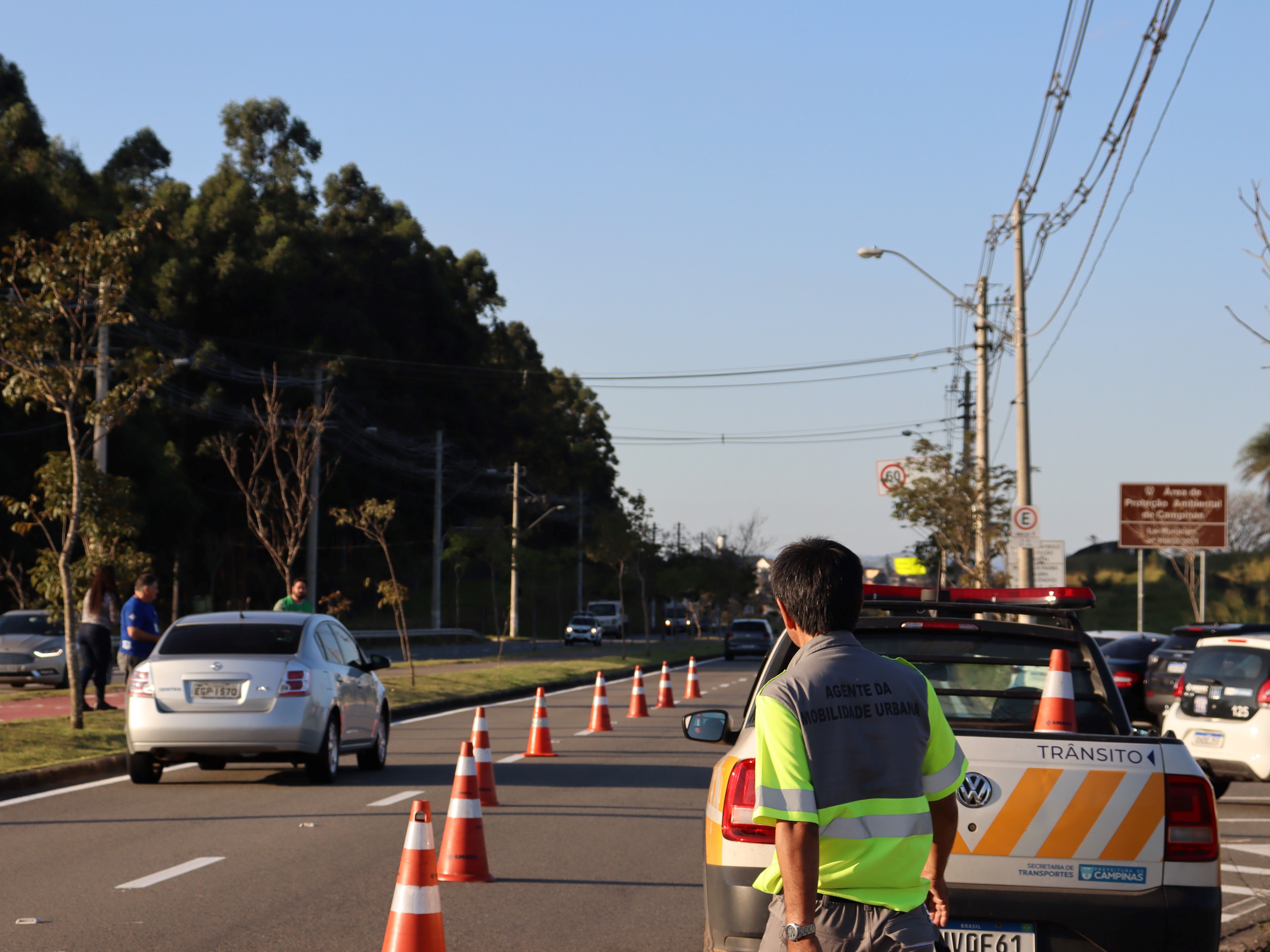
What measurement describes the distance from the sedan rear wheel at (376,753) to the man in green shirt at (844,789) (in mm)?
11727

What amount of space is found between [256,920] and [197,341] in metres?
50.1

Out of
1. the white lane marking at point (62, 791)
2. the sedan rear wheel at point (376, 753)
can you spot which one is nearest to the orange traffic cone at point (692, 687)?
the sedan rear wheel at point (376, 753)

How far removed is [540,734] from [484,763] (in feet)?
14.8

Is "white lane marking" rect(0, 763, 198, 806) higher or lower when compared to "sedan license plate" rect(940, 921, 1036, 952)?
lower

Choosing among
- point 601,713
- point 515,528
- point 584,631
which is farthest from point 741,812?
point 584,631

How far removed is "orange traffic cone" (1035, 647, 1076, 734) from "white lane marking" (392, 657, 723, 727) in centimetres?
1078

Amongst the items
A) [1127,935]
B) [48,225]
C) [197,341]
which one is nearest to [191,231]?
[197,341]

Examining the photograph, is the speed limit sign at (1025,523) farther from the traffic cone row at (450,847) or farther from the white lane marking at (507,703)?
the traffic cone row at (450,847)

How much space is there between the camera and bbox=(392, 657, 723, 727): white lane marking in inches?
851

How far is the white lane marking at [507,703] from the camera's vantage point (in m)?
21.6

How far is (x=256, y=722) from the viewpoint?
13.0m

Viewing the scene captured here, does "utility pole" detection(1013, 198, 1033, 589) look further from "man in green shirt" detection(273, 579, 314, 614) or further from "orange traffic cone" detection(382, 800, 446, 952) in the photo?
"orange traffic cone" detection(382, 800, 446, 952)

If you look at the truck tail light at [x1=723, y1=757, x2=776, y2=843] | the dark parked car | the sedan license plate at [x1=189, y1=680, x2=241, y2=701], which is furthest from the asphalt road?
the dark parked car

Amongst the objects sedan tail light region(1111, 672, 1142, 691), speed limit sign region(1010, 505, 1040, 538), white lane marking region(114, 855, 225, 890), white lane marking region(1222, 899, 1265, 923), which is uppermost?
speed limit sign region(1010, 505, 1040, 538)
